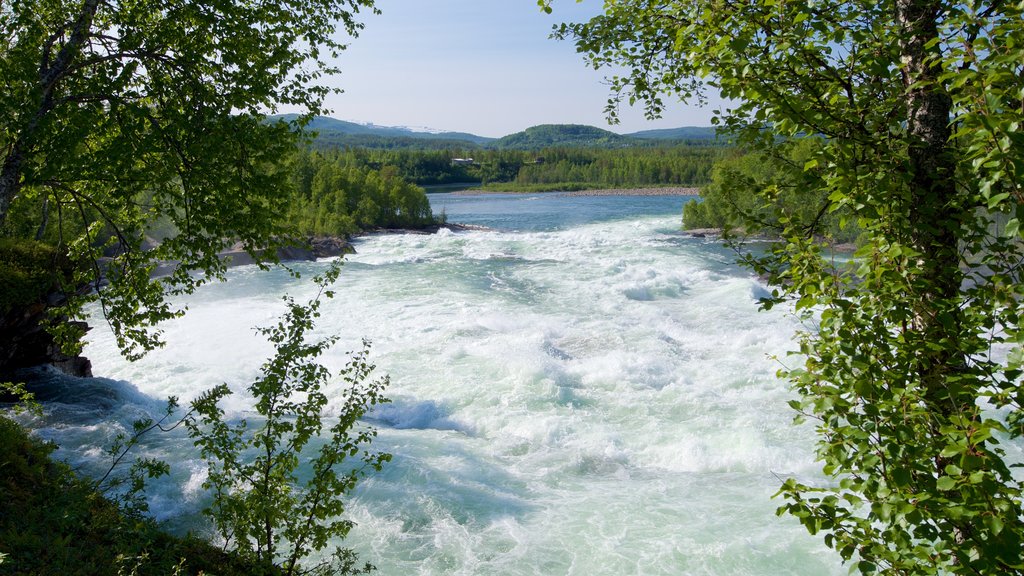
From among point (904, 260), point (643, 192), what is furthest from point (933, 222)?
point (643, 192)

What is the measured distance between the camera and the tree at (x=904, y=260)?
251 cm

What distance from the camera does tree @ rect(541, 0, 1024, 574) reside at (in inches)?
99.0

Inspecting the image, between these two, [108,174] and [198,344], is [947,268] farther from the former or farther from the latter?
[198,344]

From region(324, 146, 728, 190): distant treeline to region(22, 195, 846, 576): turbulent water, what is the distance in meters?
96.2

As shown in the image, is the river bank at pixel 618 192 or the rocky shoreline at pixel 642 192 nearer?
the rocky shoreline at pixel 642 192

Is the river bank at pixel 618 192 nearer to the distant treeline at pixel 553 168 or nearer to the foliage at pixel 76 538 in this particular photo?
the distant treeline at pixel 553 168

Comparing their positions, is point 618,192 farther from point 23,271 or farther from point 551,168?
point 23,271

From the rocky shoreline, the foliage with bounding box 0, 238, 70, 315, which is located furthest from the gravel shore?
the foliage with bounding box 0, 238, 70, 315

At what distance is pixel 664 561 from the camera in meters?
8.31

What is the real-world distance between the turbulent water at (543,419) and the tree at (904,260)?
455cm

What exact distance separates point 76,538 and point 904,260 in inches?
293

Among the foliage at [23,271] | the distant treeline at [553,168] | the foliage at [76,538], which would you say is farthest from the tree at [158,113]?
the distant treeline at [553,168]

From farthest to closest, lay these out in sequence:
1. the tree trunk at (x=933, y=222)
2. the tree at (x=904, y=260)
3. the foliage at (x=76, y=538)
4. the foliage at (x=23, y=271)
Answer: the foliage at (x=23, y=271)
the foliage at (x=76, y=538)
the tree trunk at (x=933, y=222)
the tree at (x=904, y=260)

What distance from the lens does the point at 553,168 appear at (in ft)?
466
